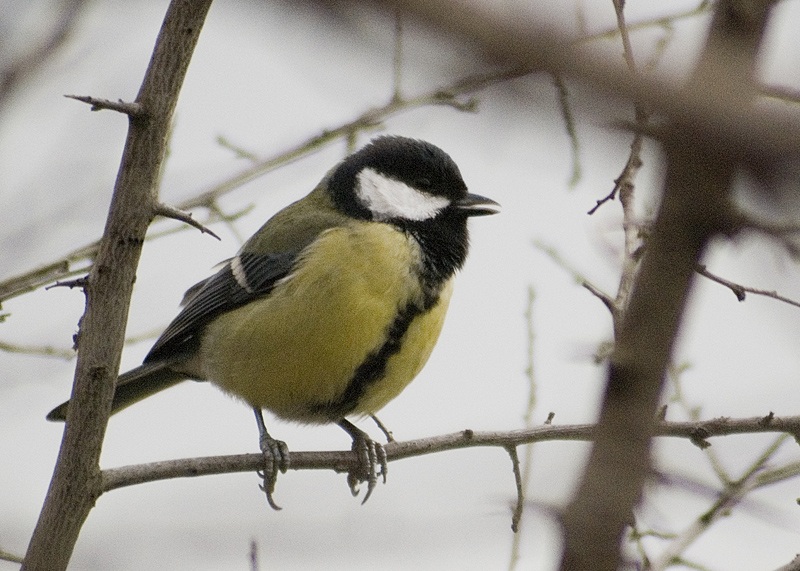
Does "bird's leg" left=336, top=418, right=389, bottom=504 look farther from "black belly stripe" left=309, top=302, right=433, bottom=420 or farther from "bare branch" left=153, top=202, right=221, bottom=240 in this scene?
Answer: "bare branch" left=153, top=202, right=221, bottom=240

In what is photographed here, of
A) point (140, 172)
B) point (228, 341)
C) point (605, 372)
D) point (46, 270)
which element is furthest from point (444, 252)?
point (605, 372)

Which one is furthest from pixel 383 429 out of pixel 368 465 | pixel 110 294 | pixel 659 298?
pixel 659 298

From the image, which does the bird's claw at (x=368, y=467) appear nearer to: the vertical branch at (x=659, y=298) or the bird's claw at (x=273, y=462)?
the bird's claw at (x=273, y=462)

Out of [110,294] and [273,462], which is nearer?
[110,294]

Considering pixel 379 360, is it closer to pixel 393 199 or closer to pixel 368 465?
pixel 368 465

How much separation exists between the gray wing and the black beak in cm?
82

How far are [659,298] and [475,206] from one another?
3848 mm

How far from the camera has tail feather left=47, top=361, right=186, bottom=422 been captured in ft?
14.6

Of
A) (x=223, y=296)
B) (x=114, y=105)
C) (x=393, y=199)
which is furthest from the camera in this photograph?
(x=393, y=199)

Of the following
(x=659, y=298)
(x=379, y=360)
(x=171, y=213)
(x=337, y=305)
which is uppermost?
(x=337, y=305)

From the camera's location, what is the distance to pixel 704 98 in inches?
24.0

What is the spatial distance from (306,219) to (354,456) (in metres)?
1.32

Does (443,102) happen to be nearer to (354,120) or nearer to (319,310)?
(354,120)

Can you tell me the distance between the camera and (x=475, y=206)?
4.52 m
